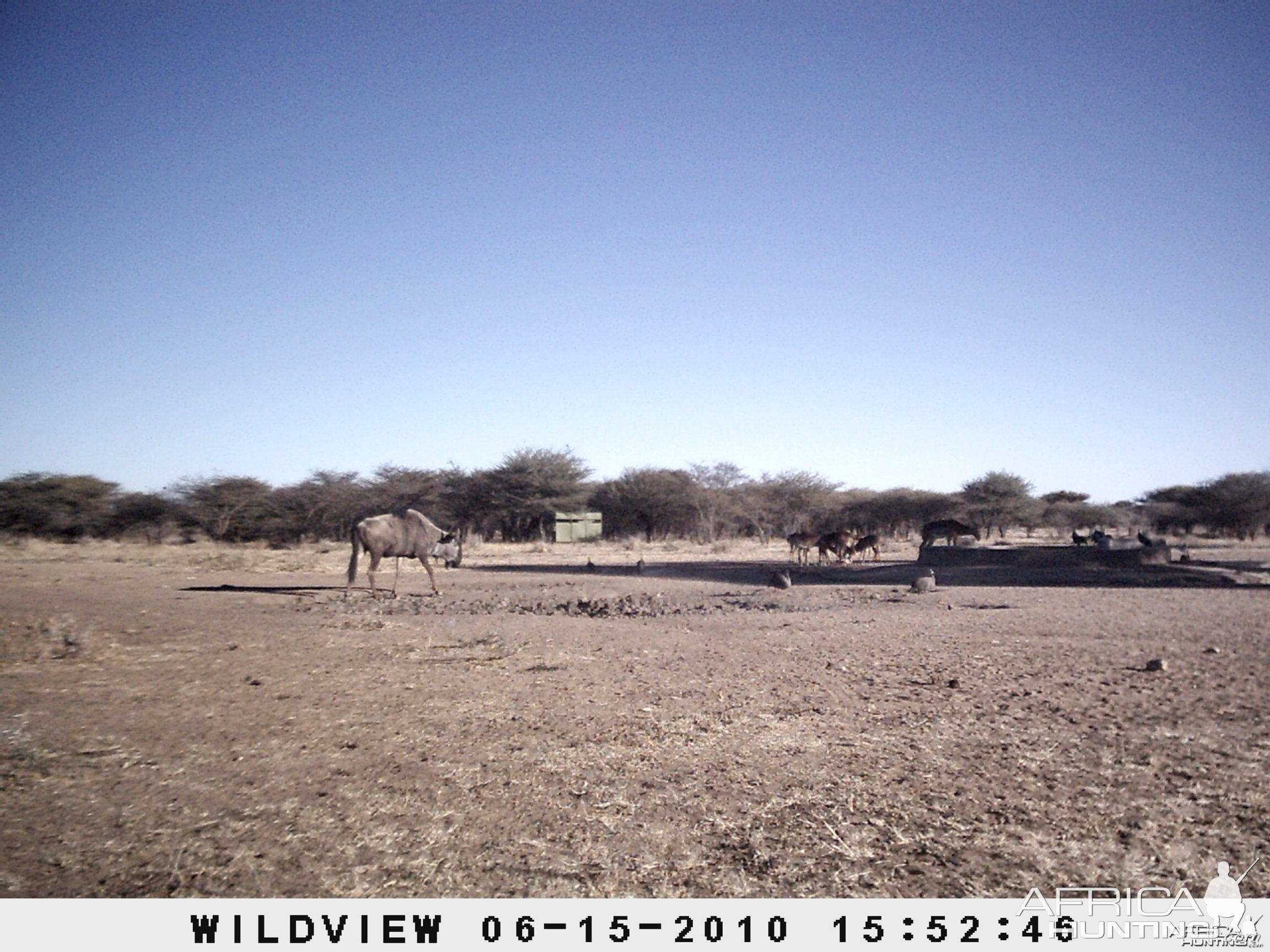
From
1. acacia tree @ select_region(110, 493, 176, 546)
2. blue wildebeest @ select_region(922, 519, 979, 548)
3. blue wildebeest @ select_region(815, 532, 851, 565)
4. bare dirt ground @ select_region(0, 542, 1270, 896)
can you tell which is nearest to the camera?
bare dirt ground @ select_region(0, 542, 1270, 896)

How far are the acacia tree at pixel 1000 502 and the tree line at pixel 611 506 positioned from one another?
0.10 m

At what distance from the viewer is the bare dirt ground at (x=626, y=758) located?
11.2 feet

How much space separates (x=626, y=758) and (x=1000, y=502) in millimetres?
55052

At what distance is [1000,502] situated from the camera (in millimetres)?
54188

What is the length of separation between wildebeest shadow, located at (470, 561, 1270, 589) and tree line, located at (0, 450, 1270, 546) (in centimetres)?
2380

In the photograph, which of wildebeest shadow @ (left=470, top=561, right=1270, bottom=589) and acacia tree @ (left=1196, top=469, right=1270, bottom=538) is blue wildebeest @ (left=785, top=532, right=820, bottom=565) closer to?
wildebeest shadow @ (left=470, top=561, right=1270, bottom=589)

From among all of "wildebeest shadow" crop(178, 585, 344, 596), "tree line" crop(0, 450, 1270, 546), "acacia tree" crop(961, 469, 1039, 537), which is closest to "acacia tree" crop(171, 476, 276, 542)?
"tree line" crop(0, 450, 1270, 546)

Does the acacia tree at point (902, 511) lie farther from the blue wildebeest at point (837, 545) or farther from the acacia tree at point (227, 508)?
the acacia tree at point (227, 508)

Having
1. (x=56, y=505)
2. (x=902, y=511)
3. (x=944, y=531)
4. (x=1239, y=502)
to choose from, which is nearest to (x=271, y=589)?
(x=944, y=531)

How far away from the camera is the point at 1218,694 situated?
6.71 meters

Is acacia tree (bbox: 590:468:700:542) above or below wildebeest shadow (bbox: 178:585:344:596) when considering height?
above

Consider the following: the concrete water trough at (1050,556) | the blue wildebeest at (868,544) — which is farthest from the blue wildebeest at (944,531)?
the concrete water trough at (1050,556)

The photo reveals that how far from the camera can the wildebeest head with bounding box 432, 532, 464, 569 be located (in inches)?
1024

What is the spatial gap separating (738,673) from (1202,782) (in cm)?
404
